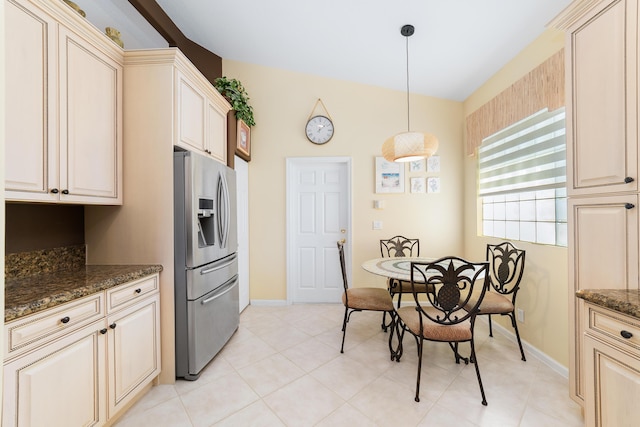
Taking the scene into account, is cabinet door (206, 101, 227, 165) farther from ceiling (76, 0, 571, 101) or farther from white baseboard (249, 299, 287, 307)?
white baseboard (249, 299, 287, 307)

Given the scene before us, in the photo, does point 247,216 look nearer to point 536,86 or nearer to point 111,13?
point 111,13

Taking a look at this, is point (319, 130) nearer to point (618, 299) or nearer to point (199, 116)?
point (199, 116)

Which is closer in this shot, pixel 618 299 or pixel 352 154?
pixel 618 299

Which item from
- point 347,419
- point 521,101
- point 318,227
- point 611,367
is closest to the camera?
point 611,367

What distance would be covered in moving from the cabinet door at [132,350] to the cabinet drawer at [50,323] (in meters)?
0.15

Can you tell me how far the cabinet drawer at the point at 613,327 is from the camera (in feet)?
3.42

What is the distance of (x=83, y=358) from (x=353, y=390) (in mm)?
1577

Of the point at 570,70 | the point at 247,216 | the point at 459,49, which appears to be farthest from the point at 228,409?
the point at 459,49

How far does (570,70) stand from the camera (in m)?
1.59

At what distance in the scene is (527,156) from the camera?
2436mm

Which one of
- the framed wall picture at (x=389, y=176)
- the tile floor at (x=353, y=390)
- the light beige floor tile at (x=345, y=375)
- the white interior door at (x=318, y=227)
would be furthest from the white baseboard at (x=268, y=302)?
the framed wall picture at (x=389, y=176)

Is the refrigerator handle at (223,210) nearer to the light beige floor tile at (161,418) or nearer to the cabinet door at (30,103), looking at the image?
the cabinet door at (30,103)

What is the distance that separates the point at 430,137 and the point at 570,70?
0.89 meters

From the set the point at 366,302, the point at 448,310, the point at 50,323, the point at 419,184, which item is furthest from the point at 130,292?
the point at 419,184
